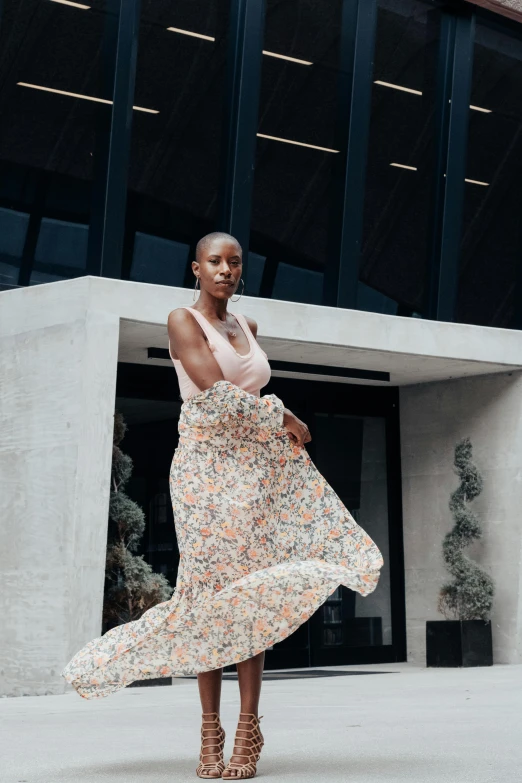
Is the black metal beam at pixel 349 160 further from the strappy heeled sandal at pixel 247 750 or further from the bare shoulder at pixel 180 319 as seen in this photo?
the strappy heeled sandal at pixel 247 750

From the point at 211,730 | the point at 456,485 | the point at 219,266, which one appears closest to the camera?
the point at 211,730

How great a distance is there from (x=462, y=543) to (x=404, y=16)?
5.64 meters

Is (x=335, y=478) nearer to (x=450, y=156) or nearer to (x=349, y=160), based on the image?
(x=349, y=160)

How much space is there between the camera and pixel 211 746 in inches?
141

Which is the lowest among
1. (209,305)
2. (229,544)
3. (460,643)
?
(460,643)

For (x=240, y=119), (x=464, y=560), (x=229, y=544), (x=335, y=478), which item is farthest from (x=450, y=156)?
(x=229, y=544)

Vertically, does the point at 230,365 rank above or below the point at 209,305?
below

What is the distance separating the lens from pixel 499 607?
38.3ft

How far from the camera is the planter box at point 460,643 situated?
37.1ft

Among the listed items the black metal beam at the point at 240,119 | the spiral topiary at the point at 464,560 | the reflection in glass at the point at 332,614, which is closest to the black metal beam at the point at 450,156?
the spiral topiary at the point at 464,560

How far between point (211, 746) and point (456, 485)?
9000mm

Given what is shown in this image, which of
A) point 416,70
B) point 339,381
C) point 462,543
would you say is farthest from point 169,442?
point 416,70

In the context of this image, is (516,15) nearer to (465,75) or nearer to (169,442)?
(465,75)

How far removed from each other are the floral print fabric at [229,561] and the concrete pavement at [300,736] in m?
0.38
